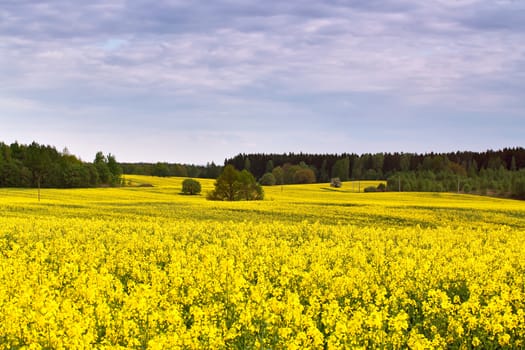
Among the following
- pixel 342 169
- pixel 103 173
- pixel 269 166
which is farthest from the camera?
pixel 269 166

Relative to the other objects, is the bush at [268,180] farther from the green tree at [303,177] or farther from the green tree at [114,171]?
the green tree at [114,171]

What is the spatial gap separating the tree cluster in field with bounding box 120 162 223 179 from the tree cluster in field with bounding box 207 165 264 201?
83849 mm

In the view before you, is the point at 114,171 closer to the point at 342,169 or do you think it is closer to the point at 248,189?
the point at 248,189

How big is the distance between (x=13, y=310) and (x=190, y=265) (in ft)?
19.9

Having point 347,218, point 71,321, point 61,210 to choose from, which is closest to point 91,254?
point 71,321

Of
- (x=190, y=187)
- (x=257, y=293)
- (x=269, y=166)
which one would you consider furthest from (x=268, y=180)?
(x=257, y=293)

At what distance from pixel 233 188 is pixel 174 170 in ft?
352

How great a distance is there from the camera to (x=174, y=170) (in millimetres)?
172625

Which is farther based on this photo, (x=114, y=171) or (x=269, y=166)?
(x=269, y=166)

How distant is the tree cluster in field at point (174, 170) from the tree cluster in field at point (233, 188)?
83849 mm

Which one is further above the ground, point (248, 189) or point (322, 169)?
point (322, 169)

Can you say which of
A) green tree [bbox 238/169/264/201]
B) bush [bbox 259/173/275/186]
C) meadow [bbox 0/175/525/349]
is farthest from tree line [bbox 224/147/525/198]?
meadow [bbox 0/175/525/349]

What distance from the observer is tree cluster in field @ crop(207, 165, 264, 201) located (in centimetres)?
6712

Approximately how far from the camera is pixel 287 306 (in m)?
8.23
